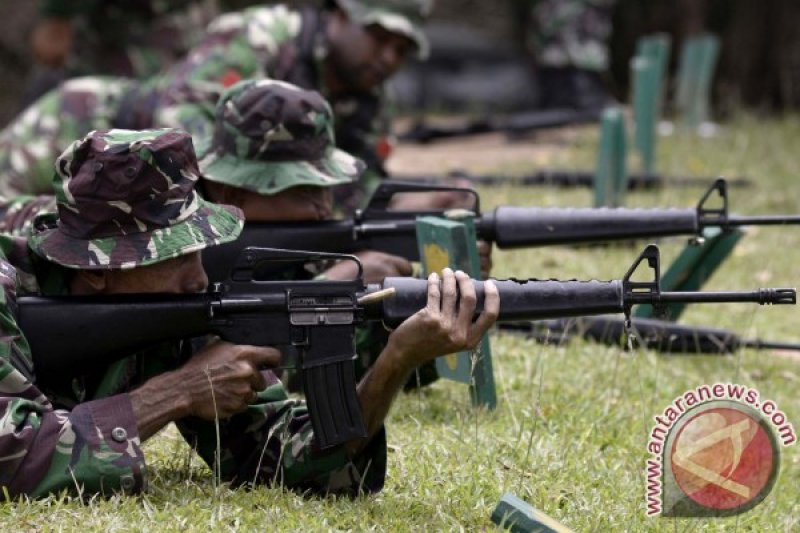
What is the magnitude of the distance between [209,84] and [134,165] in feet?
9.94

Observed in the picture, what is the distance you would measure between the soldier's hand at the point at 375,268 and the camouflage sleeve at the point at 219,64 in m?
1.47

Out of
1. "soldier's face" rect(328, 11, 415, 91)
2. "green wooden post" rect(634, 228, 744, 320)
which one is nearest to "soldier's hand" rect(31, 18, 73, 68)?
"soldier's face" rect(328, 11, 415, 91)

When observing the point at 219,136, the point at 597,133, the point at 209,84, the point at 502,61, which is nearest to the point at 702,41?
the point at 597,133

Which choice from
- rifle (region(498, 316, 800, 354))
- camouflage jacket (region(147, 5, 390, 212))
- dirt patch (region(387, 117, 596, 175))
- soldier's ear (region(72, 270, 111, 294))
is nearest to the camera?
soldier's ear (region(72, 270, 111, 294))

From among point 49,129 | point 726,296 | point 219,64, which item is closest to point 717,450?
point 726,296

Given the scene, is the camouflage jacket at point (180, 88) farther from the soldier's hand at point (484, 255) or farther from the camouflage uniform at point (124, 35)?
the soldier's hand at point (484, 255)

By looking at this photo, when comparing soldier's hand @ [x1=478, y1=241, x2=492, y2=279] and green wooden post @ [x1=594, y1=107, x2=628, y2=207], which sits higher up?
soldier's hand @ [x1=478, y1=241, x2=492, y2=279]

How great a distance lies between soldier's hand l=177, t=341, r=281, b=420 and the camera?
3.51m

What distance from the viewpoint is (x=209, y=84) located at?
6.48m

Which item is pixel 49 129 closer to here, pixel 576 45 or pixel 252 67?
pixel 252 67

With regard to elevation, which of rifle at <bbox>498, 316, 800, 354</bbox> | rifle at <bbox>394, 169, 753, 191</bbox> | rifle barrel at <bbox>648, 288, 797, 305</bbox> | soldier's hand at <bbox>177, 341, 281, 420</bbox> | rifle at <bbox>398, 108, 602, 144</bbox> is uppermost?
rifle barrel at <bbox>648, 288, 797, 305</bbox>

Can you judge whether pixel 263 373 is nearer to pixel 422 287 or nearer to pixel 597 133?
pixel 422 287

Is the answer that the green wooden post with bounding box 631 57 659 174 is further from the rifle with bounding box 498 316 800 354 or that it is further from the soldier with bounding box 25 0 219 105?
the rifle with bounding box 498 316 800 354

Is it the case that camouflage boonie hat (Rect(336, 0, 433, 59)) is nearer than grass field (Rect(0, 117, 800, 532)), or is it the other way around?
grass field (Rect(0, 117, 800, 532))
